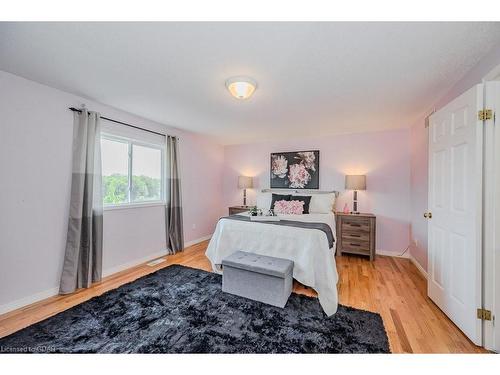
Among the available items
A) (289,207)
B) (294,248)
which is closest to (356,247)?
(289,207)

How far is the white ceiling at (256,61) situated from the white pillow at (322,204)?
60.8 inches

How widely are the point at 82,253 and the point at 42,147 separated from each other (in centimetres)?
126

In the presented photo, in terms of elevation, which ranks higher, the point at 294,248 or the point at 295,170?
the point at 295,170

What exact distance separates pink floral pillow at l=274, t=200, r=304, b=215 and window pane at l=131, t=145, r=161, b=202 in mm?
2129

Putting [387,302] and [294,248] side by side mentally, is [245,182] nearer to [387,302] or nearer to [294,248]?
[294,248]

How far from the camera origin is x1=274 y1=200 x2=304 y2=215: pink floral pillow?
3.61 m

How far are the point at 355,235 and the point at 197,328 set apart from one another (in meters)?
2.90

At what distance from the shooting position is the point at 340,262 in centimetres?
339

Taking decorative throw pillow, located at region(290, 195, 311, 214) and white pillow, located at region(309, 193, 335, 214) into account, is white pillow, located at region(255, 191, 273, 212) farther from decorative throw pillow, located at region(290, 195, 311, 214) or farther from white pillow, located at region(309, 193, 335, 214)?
white pillow, located at region(309, 193, 335, 214)

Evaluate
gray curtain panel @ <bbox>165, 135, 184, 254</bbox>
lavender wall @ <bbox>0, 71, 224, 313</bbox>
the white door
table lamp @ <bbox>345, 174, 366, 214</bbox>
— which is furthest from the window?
the white door

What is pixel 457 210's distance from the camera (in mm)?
1780
